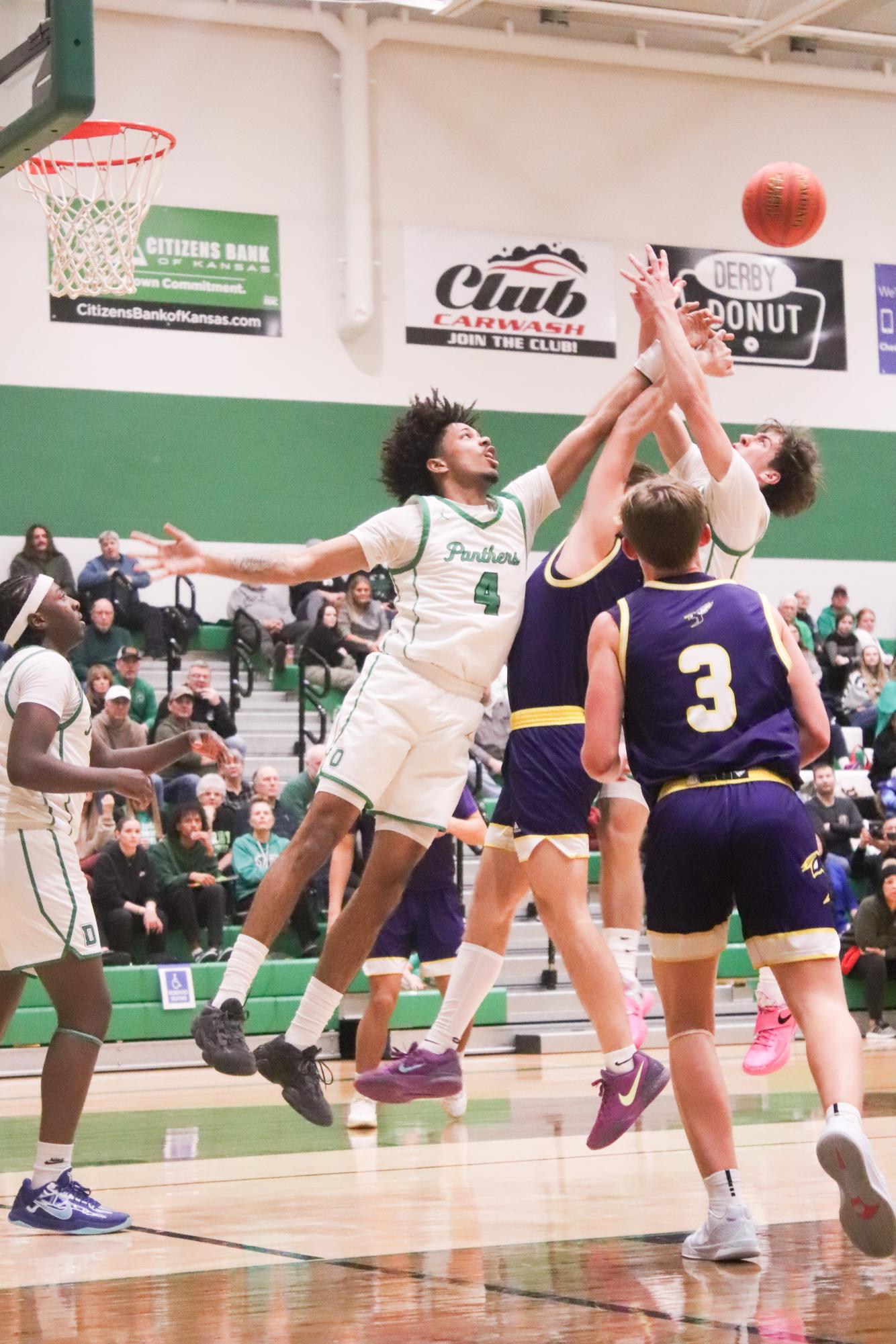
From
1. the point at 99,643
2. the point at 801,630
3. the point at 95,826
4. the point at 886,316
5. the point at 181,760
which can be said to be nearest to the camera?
the point at 95,826

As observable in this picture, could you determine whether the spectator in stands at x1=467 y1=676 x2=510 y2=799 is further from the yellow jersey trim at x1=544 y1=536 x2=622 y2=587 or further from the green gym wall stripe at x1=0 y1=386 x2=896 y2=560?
the yellow jersey trim at x1=544 y1=536 x2=622 y2=587

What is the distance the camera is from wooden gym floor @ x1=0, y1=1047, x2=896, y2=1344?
3.67 meters

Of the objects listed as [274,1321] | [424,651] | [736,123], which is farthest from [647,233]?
[274,1321]

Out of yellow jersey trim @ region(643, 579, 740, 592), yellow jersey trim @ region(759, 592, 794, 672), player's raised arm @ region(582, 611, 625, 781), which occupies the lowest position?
player's raised arm @ region(582, 611, 625, 781)

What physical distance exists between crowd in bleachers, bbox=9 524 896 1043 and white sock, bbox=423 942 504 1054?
4232 mm

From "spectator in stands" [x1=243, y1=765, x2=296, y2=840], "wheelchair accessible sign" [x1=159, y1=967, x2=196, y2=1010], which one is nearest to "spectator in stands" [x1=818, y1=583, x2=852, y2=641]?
"spectator in stands" [x1=243, y1=765, x2=296, y2=840]

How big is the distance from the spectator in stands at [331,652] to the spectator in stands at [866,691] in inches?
218

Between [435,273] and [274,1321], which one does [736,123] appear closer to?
[435,273]

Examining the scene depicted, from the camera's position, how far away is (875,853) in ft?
49.6

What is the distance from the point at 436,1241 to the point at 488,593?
7.02 feet

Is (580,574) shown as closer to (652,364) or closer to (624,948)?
(652,364)

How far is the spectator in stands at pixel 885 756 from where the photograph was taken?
16.7 meters

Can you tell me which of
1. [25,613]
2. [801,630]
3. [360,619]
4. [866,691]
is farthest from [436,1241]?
[866,691]

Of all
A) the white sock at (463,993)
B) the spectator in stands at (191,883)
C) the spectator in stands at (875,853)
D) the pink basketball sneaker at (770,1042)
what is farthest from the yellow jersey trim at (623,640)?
the spectator in stands at (875,853)
